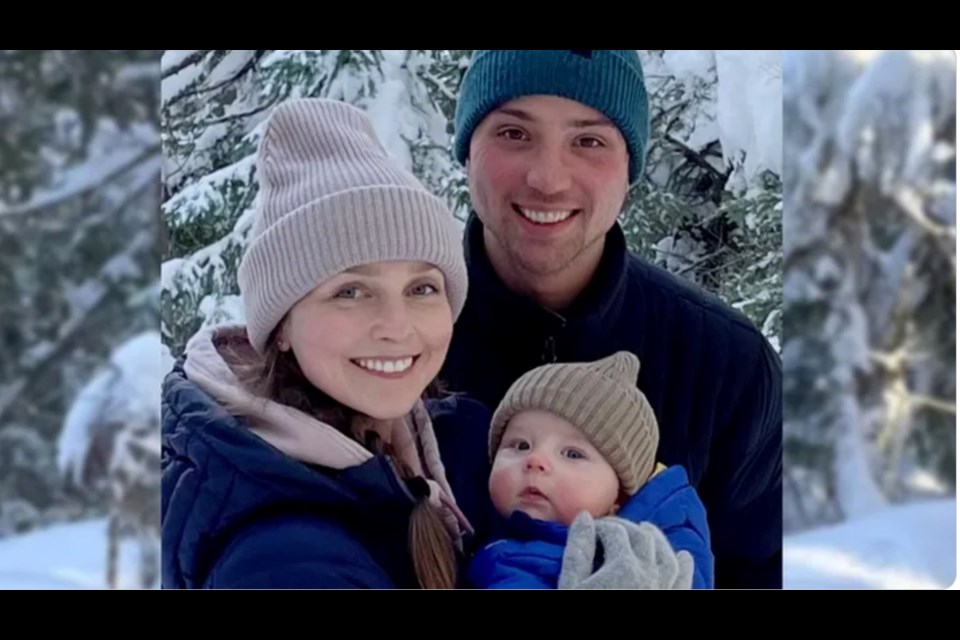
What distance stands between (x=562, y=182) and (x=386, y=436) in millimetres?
660

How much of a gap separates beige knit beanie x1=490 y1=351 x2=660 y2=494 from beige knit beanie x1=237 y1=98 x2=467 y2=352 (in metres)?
0.24

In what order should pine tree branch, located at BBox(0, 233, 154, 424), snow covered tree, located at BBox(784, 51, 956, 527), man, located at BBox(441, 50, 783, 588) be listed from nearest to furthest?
man, located at BBox(441, 50, 783, 588) → snow covered tree, located at BBox(784, 51, 956, 527) → pine tree branch, located at BBox(0, 233, 154, 424)

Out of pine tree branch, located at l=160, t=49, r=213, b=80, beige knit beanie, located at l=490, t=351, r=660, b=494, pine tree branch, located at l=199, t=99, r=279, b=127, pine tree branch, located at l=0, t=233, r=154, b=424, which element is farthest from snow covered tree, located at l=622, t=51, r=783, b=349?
pine tree branch, located at l=0, t=233, r=154, b=424

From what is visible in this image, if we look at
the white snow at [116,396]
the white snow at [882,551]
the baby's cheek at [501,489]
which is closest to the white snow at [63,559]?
the white snow at [116,396]

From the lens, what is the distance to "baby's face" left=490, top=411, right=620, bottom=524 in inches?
101

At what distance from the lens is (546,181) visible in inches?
104

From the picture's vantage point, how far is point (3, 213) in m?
2.82

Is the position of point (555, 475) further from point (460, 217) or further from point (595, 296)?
point (460, 217)

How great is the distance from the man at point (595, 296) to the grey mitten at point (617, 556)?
0.18 m

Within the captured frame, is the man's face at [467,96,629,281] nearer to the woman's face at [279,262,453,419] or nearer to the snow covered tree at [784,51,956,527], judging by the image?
the woman's face at [279,262,453,419]

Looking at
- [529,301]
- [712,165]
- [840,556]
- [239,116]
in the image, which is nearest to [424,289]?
[529,301]

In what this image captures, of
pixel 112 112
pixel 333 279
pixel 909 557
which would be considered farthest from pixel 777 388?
pixel 112 112

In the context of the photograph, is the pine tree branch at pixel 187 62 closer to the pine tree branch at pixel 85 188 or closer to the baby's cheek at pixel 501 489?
the pine tree branch at pixel 85 188
